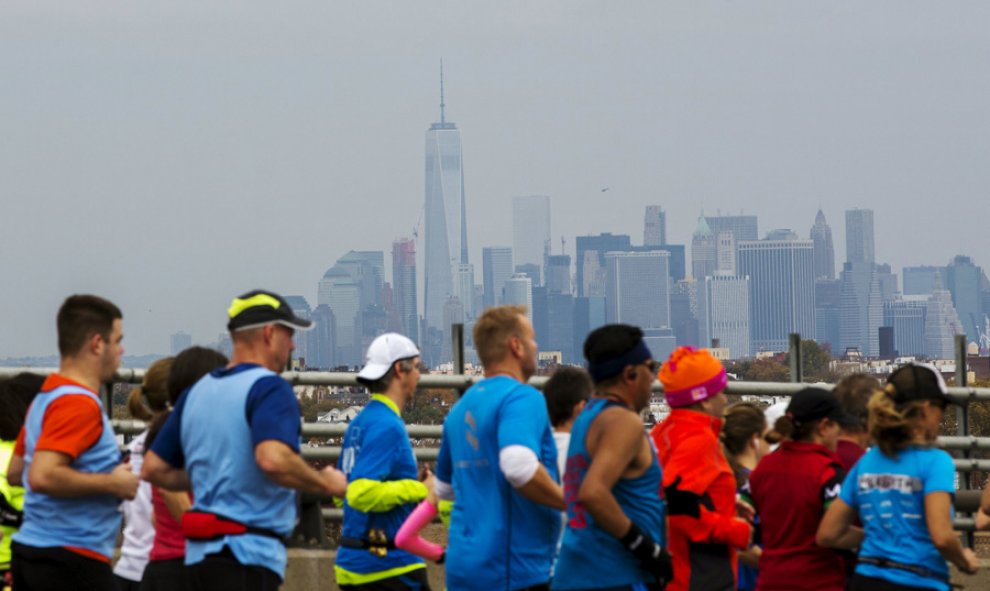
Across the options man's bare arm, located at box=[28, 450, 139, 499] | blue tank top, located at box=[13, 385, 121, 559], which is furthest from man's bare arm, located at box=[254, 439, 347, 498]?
blue tank top, located at box=[13, 385, 121, 559]

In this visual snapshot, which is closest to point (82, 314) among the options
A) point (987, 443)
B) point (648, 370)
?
point (648, 370)

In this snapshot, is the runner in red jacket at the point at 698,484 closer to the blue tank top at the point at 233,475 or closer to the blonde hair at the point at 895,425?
the blonde hair at the point at 895,425

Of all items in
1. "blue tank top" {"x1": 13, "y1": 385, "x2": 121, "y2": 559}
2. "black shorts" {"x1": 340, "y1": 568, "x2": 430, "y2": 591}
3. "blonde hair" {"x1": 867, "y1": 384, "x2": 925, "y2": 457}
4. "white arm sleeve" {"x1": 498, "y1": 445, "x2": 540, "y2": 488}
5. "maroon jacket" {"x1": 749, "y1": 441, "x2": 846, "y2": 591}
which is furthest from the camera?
"black shorts" {"x1": 340, "y1": 568, "x2": 430, "y2": 591}

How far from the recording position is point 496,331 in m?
6.89

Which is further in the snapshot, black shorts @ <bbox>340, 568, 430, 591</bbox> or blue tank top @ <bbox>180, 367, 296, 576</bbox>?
black shorts @ <bbox>340, 568, 430, 591</bbox>

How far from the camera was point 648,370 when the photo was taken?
21.4 ft

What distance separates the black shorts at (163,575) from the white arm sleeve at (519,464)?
1570mm

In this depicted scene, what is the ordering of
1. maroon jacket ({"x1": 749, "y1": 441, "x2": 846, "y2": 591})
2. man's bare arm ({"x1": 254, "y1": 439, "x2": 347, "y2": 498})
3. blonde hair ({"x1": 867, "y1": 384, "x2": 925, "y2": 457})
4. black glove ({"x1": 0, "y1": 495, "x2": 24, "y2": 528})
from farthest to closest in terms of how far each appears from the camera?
black glove ({"x1": 0, "y1": 495, "x2": 24, "y2": 528}) → maroon jacket ({"x1": 749, "y1": 441, "x2": 846, "y2": 591}) → blonde hair ({"x1": 867, "y1": 384, "x2": 925, "y2": 457}) → man's bare arm ({"x1": 254, "y1": 439, "x2": 347, "y2": 498})

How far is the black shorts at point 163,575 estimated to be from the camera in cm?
732

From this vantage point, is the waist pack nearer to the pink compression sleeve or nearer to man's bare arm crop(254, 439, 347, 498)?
man's bare arm crop(254, 439, 347, 498)

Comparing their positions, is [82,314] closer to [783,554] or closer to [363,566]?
[363,566]

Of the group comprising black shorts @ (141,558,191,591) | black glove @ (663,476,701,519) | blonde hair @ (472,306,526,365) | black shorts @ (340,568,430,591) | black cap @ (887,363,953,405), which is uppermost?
blonde hair @ (472,306,526,365)

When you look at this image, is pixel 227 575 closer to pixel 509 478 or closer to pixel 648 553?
pixel 509 478

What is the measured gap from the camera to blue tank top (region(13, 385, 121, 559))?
6973mm
